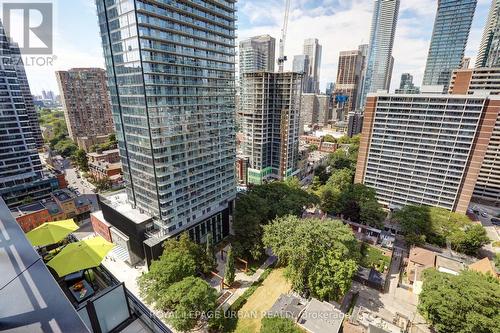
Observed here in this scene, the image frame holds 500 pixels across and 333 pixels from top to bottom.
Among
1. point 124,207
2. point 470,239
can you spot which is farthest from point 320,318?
point 470,239

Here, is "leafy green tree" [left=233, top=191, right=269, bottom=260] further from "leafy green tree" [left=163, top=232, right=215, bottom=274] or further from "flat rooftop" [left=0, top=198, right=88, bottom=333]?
"flat rooftop" [left=0, top=198, right=88, bottom=333]

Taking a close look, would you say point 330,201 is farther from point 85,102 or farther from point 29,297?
point 85,102

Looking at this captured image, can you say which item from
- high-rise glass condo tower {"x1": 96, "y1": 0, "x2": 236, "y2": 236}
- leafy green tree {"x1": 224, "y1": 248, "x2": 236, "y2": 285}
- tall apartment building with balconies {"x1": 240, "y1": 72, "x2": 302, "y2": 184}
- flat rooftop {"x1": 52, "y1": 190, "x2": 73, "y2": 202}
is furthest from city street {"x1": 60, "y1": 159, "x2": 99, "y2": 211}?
tall apartment building with balconies {"x1": 240, "y1": 72, "x2": 302, "y2": 184}

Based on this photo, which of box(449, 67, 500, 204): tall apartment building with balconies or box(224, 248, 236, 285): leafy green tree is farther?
box(449, 67, 500, 204): tall apartment building with balconies

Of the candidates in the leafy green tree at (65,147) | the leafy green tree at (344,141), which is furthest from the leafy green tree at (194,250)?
the leafy green tree at (344,141)

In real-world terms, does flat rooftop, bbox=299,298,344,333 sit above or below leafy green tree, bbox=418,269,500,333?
below

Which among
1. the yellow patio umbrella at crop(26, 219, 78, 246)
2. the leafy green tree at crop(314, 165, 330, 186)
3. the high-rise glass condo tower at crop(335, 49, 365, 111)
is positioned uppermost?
the high-rise glass condo tower at crop(335, 49, 365, 111)

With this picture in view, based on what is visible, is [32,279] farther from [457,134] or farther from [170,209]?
[457,134]

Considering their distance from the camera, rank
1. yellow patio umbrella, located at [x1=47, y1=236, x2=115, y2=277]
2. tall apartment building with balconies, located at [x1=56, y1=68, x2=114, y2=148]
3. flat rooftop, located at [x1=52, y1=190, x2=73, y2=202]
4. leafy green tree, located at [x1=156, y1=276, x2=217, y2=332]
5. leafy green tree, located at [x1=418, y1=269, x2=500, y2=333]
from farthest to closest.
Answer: tall apartment building with balconies, located at [x1=56, y1=68, x2=114, y2=148] < flat rooftop, located at [x1=52, y1=190, x2=73, y2=202] < leafy green tree, located at [x1=156, y1=276, x2=217, y2=332] < leafy green tree, located at [x1=418, y1=269, x2=500, y2=333] < yellow patio umbrella, located at [x1=47, y1=236, x2=115, y2=277]
